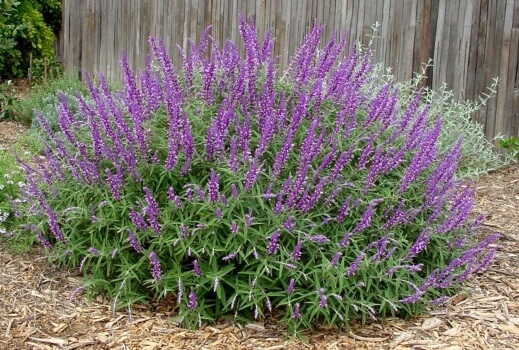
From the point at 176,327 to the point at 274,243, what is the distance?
2.30 feet

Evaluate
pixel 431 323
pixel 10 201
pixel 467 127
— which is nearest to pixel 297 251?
pixel 431 323

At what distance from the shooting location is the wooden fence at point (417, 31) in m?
6.69

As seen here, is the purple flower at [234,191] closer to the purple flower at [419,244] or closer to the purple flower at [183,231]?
the purple flower at [183,231]

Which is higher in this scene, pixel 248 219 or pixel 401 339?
pixel 248 219

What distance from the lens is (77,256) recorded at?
11.9 feet

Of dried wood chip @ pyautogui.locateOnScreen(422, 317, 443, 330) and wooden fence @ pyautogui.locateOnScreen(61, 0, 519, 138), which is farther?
wooden fence @ pyautogui.locateOnScreen(61, 0, 519, 138)

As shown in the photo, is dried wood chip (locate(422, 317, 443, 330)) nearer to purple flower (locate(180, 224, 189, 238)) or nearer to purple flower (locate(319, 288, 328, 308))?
purple flower (locate(319, 288, 328, 308))

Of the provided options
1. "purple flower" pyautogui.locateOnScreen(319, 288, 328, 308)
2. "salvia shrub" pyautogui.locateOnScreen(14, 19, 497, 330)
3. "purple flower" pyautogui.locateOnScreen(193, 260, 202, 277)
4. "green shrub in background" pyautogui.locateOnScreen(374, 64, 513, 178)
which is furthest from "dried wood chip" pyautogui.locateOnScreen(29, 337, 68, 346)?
"green shrub in background" pyautogui.locateOnScreen(374, 64, 513, 178)

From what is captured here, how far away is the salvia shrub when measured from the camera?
10.3 feet

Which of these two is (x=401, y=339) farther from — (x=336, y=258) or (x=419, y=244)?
(x=336, y=258)

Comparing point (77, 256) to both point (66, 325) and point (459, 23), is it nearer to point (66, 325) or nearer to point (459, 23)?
point (66, 325)

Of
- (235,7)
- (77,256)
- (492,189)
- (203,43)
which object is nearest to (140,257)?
(77,256)

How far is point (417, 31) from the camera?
712 cm

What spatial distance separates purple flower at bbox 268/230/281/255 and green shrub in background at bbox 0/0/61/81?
31.0 ft
